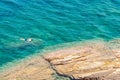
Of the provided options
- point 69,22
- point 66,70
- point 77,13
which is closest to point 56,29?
point 69,22

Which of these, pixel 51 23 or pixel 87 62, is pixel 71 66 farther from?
pixel 51 23

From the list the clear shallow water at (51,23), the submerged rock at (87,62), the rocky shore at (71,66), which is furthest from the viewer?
the clear shallow water at (51,23)

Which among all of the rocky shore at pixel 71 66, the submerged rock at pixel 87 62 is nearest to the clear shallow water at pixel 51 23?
the rocky shore at pixel 71 66

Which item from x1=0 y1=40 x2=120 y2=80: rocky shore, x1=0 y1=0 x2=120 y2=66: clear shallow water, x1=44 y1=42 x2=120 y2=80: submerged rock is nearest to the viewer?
x1=0 y1=40 x2=120 y2=80: rocky shore

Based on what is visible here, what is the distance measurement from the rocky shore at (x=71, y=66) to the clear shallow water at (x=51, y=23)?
2.46m

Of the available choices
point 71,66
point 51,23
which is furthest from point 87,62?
point 51,23

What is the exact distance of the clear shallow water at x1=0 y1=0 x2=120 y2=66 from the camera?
40812mm

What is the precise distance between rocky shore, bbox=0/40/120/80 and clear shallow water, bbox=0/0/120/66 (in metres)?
2.46

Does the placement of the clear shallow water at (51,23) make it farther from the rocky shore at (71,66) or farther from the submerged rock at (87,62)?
the submerged rock at (87,62)

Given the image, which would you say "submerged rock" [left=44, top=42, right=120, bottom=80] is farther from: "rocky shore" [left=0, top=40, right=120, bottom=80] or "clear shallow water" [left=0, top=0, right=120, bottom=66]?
"clear shallow water" [left=0, top=0, right=120, bottom=66]

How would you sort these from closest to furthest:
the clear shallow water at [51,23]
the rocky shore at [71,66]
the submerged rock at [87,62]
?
the rocky shore at [71,66] < the submerged rock at [87,62] < the clear shallow water at [51,23]

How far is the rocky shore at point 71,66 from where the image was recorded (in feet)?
116

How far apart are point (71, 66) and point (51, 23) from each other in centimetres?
1087

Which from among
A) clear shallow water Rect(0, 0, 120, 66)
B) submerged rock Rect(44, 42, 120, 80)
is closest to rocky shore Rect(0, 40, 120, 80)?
submerged rock Rect(44, 42, 120, 80)
